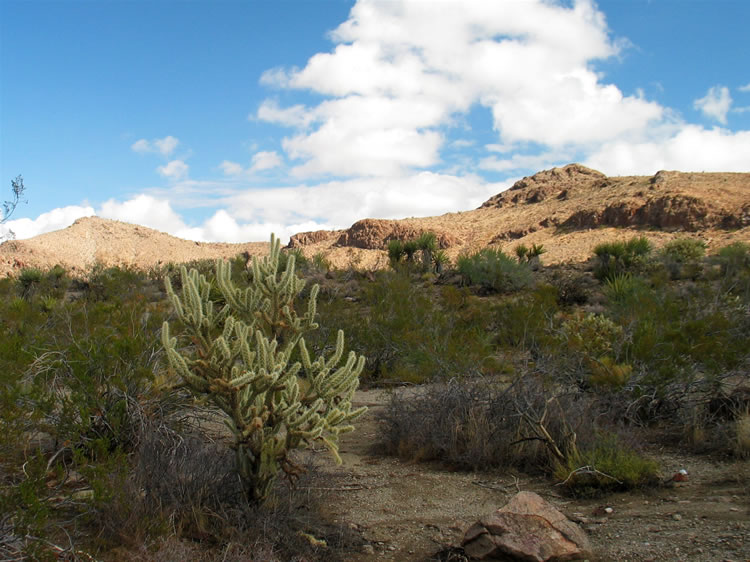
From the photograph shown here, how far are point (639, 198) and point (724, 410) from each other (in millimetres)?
33352

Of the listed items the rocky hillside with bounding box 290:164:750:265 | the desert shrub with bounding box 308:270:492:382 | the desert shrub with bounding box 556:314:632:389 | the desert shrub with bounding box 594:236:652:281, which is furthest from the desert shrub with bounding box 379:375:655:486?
the rocky hillside with bounding box 290:164:750:265

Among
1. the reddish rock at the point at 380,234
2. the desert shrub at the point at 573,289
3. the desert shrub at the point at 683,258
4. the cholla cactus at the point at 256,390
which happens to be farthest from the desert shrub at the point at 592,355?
the reddish rock at the point at 380,234

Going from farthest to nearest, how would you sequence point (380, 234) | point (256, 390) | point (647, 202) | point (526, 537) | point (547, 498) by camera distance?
point (380, 234), point (647, 202), point (547, 498), point (256, 390), point (526, 537)

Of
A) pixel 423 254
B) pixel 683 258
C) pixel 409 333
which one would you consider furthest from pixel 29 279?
pixel 683 258

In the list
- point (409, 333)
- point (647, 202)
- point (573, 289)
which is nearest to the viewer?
point (409, 333)

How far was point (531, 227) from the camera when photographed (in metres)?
42.6

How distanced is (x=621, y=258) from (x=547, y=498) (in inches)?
711

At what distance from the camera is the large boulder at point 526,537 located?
423 centimetres

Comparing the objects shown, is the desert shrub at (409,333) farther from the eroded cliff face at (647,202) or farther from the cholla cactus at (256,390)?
the eroded cliff face at (647,202)

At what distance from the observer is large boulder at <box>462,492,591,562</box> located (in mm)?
4227

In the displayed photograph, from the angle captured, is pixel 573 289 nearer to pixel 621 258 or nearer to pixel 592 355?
pixel 621 258

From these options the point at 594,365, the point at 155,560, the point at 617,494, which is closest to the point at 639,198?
the point at 594,365

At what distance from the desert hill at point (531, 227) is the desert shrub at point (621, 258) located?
8.73 m

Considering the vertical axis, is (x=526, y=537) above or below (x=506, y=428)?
below
